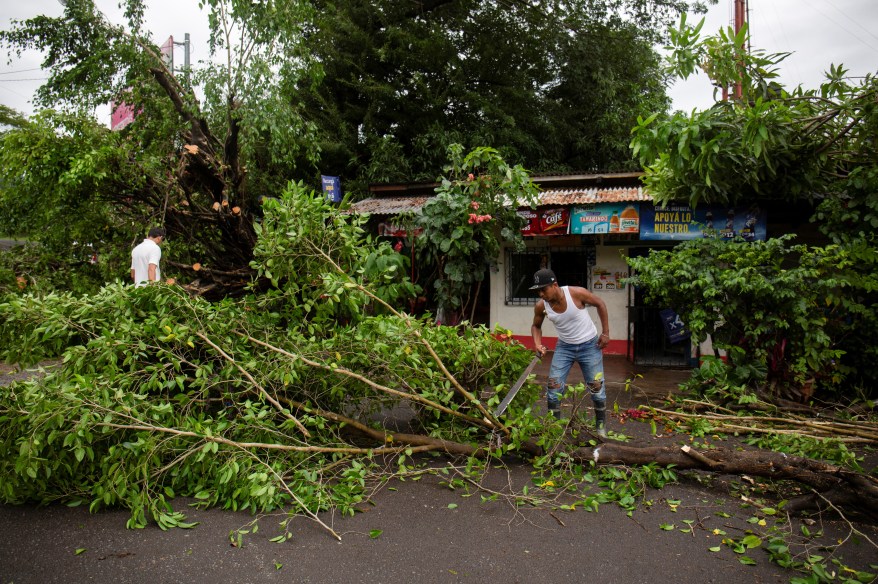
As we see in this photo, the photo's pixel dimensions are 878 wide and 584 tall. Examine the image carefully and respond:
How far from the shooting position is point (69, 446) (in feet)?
12.4

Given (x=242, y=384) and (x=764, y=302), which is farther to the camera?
(x=764, y=302)

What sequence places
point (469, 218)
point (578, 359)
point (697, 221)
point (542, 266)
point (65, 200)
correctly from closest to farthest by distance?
point (578, 359)
point (65, 200)
point (469, 218)
point (697, 221)
point (542, 266)

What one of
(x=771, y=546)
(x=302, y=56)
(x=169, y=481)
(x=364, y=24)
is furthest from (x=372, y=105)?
(x=771, y=546)

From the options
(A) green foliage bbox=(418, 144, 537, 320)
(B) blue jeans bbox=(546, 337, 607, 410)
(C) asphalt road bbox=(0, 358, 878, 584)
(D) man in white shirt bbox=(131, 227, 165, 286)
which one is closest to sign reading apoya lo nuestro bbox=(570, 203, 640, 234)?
(A) green foliage bbox=(418, 144, 537, 320)

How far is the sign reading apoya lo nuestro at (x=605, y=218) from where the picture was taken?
30.2 ft

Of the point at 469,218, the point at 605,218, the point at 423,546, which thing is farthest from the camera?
the point at 605,218

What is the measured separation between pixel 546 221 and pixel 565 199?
0.46m

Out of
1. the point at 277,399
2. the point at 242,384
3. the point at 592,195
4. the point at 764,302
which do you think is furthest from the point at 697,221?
the point at 242,384

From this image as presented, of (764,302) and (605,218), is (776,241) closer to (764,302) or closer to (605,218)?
(764,302)

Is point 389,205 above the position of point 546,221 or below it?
above

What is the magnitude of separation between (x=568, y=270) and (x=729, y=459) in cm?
662

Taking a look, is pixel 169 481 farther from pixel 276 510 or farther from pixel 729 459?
pixel 729 459

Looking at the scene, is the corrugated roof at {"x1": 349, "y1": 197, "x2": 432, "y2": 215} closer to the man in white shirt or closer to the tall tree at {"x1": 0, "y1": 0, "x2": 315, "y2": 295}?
the tall tree at {"x1": 0, "y1": 0, "x2": 315, "y2": 295}

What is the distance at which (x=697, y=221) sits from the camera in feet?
29.1
